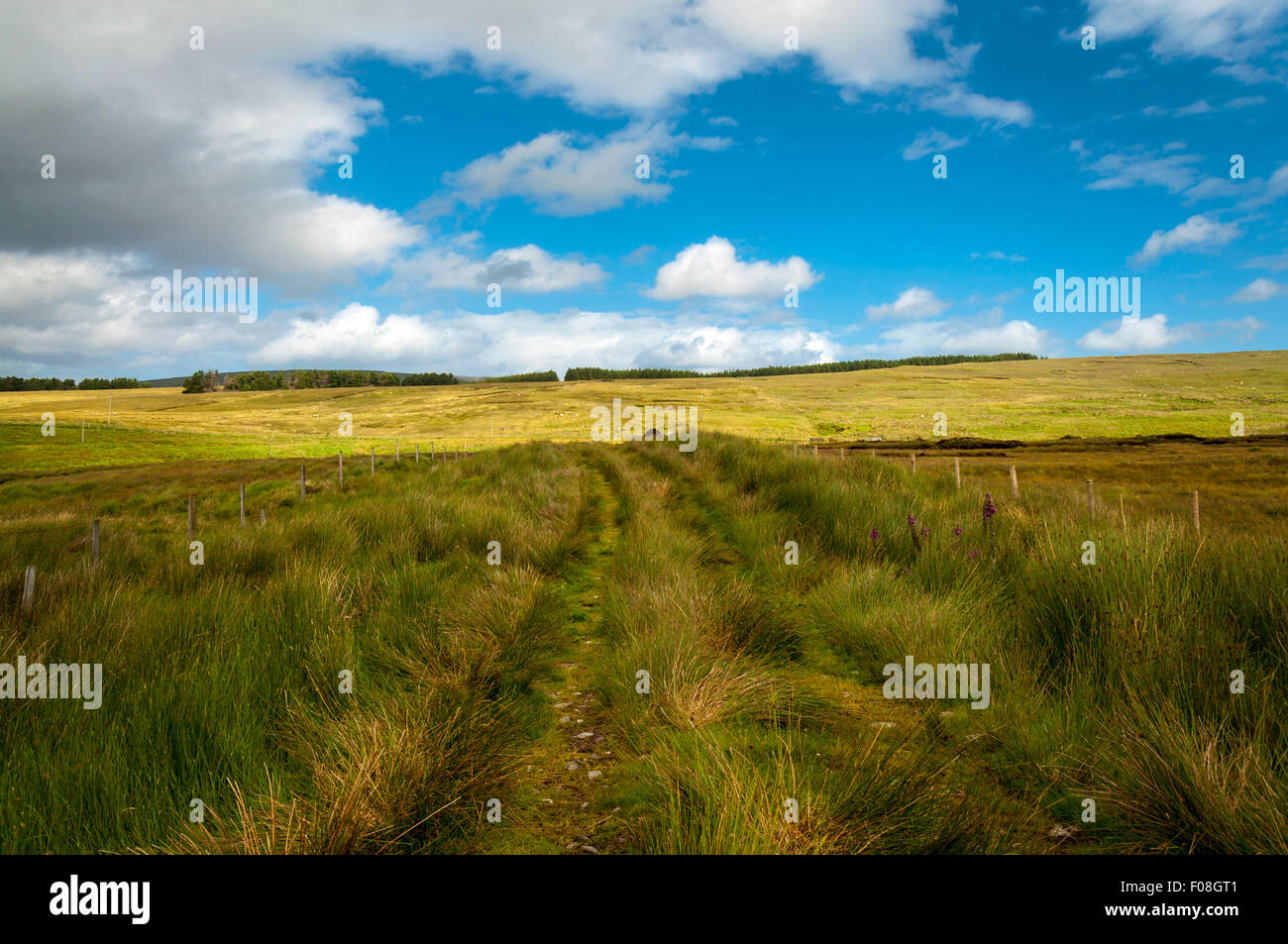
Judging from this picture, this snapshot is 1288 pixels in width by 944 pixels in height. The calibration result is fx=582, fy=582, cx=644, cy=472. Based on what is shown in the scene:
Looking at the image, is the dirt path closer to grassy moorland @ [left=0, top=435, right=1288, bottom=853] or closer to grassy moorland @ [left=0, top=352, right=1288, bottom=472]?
grassy moorland @ [left=0, top=435, right=1288, bottom=853]

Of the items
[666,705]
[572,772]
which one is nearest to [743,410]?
[666,705]

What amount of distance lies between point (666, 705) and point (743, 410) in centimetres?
7724

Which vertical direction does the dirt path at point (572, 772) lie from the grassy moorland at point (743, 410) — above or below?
below

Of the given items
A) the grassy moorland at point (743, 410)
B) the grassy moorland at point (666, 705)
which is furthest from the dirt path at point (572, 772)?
the grassy moorland at point (743, 410)

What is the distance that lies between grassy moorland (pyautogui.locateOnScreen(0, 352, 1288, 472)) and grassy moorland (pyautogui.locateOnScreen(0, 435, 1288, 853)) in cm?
3572

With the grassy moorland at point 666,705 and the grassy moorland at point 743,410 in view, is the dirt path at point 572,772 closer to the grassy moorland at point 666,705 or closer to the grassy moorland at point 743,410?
the grassy moorland at point 666,705

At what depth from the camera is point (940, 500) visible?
1172 cm

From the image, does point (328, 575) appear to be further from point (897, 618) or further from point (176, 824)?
point (897, 618)

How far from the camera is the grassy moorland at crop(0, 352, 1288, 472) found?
54719 millimetres

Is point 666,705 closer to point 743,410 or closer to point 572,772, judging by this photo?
point 572,772

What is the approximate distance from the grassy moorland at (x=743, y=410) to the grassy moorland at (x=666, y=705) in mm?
35722

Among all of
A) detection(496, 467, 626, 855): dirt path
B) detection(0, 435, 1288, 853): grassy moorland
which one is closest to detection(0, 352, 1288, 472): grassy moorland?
detection(0, 435, 1288, 853): grassy moorland

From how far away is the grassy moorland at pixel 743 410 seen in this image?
54719 mm

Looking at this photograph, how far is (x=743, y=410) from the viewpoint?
79312 millimetres
